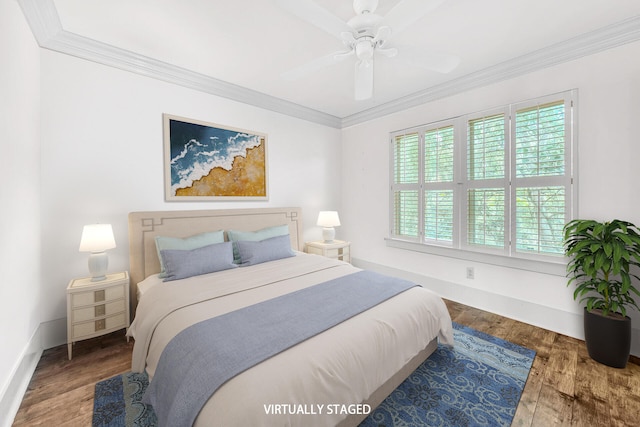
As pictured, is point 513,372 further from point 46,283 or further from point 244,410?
point 46,283

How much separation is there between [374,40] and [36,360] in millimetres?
3528

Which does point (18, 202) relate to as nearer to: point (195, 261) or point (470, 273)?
point (195, 261)

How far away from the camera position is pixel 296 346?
1.29 meters

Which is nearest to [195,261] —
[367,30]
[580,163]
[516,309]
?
[367,30]

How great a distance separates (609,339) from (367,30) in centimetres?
291

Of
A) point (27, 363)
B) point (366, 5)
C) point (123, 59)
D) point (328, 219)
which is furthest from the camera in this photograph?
point (328, 219)

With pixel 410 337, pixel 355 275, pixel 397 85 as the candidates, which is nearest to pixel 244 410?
pixel 410 337

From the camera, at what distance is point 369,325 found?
4.98 feet

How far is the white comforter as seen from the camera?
100 cm

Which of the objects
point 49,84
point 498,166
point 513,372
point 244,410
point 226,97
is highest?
point 226,97

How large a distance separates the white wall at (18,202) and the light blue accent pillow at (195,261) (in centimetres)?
88

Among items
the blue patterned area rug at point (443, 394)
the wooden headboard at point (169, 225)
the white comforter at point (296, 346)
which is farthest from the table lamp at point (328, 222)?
the blue patterned area rug at point (443, 394)

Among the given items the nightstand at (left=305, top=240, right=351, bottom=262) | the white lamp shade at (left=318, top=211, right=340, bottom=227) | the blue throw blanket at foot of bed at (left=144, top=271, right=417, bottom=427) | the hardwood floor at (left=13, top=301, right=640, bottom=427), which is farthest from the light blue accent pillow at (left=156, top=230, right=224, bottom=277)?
the white lamp shade at (left=318, top=211, right=340, bottom=227)

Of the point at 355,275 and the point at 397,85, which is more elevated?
the point at 397,85
